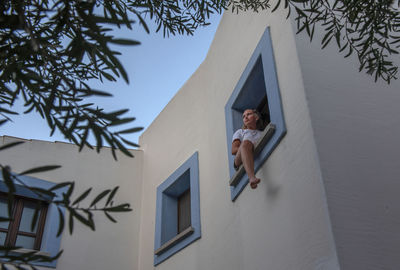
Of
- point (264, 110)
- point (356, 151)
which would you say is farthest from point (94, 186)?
point (356, 151)

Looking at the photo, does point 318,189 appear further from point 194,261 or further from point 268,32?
point 194,261

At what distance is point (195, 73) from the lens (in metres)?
7.66

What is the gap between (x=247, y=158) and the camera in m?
4.49

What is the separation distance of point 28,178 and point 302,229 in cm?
510

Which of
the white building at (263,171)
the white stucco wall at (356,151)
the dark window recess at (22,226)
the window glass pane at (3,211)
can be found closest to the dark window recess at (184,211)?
the white building at (263,171)

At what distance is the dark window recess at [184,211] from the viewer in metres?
6.93

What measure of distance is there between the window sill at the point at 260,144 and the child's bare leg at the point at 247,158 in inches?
2.5

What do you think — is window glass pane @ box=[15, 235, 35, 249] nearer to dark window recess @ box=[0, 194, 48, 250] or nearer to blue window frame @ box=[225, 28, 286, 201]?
dark window recess @ box=[0, 194, 48, 250]

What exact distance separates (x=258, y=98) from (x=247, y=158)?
51.4 inches

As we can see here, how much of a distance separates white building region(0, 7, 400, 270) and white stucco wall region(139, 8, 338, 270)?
0.02 m

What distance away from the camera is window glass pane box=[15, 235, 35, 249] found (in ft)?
22.8

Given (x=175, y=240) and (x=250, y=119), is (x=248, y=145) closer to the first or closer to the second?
(x=250, y=119)

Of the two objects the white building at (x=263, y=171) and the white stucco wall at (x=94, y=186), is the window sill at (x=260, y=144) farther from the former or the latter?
the white stucco wall at (x=94, y=186)

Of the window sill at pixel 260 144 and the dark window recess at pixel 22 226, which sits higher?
the dark window recess at pixel 22 226
